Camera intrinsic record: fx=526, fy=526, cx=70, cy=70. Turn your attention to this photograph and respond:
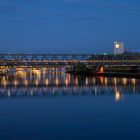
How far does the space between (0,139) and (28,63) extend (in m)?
85.1

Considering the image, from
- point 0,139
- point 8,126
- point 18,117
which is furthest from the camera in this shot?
point 18,117

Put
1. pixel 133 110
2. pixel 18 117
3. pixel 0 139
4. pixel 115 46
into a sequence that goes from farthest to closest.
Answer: pixel 115 46 < pixel 133 110 < pixel 18 117 < pixel 0 139

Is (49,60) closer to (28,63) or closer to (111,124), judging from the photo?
(28,63)

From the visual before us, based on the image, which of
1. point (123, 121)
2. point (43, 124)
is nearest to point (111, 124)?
point (123, 121)

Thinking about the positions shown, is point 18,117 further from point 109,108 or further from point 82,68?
point 82,68

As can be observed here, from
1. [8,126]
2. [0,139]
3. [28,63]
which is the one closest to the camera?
[0,139]

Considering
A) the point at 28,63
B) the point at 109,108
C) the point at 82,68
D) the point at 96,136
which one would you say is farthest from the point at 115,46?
the point at 96,136

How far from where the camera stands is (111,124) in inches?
838

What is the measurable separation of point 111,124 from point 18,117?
211 inches

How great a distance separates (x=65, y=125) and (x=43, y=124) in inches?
39.0

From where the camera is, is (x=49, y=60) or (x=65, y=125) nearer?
(x=65, y=125)

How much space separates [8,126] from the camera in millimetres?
21250

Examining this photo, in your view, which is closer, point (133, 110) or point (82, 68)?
point (133, 110)

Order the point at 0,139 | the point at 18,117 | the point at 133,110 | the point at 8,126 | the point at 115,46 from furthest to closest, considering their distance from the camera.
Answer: the point at 115,46 → the point at 133,110 → the point at 18,117 → the point at 8,126 → the point at 0,139
